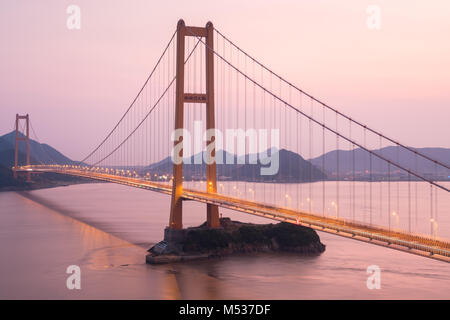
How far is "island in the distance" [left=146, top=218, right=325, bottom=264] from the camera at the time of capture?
3188cm

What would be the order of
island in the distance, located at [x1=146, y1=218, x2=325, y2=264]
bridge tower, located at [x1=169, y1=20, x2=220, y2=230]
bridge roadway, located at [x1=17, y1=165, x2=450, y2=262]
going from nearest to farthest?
bridge roadway, located at [x1=17, y1=165, x2=450, y2=262], island in the distance, located at [x1=146, y1=218, x2=325, y2=264], bridge tower, located at [x1=169, y1=20, x2=220, y2=230]

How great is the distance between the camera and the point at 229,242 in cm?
3341

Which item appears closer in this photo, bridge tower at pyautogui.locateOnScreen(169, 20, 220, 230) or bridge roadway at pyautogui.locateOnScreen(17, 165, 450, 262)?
bridge roadway at pyautogui.locateOnScreen(17, 165, 450, 262)

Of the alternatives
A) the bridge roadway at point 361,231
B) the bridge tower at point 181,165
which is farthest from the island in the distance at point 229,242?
the bridge roadway at point 361,231

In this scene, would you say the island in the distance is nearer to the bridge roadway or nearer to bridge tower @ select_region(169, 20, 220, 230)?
bridge tower @ select_region(169, 20, 220, 230)

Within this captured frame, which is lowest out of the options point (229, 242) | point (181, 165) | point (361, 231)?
point (229, 242)

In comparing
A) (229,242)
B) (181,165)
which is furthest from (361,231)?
(181,165)

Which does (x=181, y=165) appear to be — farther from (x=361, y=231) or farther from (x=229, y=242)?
(x=361, y=231)

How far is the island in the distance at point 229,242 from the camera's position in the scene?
31875 mm

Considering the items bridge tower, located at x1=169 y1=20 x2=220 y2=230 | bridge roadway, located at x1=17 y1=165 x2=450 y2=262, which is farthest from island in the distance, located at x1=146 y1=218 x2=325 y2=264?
bridge roadway, located at x1=17 y1=165 x2=450 y2=262

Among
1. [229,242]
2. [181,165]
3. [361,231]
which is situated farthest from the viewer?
[181,165]

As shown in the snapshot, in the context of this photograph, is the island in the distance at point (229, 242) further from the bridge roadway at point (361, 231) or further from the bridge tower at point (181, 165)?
the bridge roadway at point (361, 231)

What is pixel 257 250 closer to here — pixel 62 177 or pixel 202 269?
pixel 202 269
